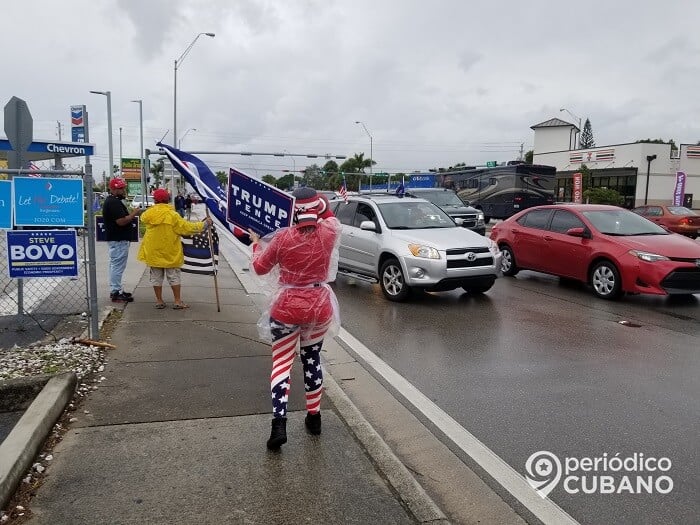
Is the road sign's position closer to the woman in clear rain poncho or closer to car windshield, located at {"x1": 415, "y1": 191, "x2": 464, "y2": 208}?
the woman in clear rain poncho

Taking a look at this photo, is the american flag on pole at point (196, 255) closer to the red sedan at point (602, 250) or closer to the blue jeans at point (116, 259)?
the blue jeans at point (116, 259)

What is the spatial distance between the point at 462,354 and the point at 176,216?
4.08 m

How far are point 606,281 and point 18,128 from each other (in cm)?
870

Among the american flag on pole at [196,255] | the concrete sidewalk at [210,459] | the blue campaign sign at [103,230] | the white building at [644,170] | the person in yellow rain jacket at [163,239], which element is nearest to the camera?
the concrete sidewalk at [210,459]

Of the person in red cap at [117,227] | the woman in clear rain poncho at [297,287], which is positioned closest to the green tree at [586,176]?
the person in red cap at [117,227]

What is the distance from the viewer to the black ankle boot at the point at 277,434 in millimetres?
3852

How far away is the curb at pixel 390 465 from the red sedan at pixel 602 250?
6291mm

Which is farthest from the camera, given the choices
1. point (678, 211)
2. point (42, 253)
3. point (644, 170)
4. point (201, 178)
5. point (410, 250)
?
point (644, 170)

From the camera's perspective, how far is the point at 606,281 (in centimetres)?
970

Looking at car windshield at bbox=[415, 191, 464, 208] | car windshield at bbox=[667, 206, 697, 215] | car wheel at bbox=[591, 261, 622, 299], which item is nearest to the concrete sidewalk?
car wheel at bbox=[591, 261, 622, 299]

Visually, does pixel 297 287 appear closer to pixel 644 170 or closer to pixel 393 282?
pixel 393 282

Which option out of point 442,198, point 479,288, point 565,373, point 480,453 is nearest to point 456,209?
point 442,198

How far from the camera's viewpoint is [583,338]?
23.6 feet

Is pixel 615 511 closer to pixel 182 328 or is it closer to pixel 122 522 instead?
pixel 122 522
